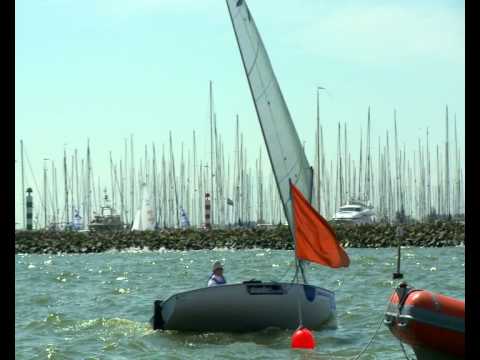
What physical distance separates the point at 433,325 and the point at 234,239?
6080cm

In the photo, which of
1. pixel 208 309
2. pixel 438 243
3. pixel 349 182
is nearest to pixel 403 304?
pixel 208 309

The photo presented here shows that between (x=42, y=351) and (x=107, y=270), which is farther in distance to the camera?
(x=107, y=270)

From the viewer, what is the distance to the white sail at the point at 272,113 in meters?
18.2

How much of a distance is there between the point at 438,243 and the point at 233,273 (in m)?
27.7

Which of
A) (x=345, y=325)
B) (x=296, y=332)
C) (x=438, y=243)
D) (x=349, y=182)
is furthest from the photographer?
(x=349, y=182)

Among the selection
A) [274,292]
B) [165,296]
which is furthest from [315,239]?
[165,296]

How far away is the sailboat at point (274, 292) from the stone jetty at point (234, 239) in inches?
1791

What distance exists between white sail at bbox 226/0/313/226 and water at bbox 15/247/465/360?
172 cm

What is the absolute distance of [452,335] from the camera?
11.4 metres

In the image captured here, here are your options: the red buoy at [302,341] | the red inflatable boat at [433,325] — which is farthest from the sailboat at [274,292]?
the red inflatable boat at [433,325]

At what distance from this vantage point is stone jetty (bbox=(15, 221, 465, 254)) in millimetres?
67062

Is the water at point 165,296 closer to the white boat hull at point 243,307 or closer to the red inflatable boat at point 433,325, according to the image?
the white boat hull at point 243,307
